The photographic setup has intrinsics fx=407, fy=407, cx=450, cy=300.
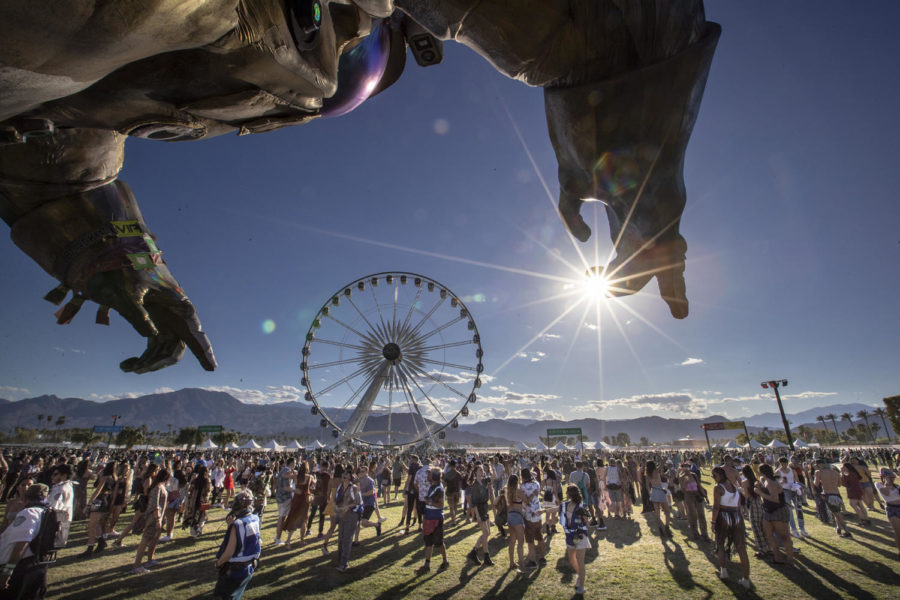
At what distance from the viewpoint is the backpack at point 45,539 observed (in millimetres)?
5008

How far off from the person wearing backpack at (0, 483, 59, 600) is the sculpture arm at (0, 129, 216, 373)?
539cm

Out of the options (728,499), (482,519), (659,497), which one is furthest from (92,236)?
(659,497)

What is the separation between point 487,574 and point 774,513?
20.5ft

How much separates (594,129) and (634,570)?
32.1ft

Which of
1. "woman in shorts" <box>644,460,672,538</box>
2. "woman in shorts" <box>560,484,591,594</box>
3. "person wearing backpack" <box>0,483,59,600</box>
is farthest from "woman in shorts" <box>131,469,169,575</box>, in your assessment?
"woman in shorts" <box>644,460,672,538</box>

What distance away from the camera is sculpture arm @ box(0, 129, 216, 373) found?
152cm

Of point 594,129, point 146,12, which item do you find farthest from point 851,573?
point 146,12

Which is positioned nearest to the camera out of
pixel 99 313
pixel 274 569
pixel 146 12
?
pixel 146 12

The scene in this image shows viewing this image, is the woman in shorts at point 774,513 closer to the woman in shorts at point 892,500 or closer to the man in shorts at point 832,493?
the woman in shorts at point 892,500

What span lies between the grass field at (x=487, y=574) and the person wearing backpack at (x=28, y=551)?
218 centimetres

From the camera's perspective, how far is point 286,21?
112 cm

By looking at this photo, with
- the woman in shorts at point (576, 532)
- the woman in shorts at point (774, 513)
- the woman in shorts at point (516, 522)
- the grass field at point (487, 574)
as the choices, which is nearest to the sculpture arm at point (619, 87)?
the woman in shorts at point (576, 532)

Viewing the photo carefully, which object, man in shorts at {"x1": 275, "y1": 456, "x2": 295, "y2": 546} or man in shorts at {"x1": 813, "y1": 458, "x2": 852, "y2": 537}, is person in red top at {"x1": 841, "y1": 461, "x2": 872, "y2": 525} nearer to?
man in shorts at {"x1": 813, "y1": 458, "x2": 852, "y2": 537}

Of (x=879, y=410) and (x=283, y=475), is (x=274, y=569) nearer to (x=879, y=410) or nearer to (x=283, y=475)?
(x=283, y=475)
